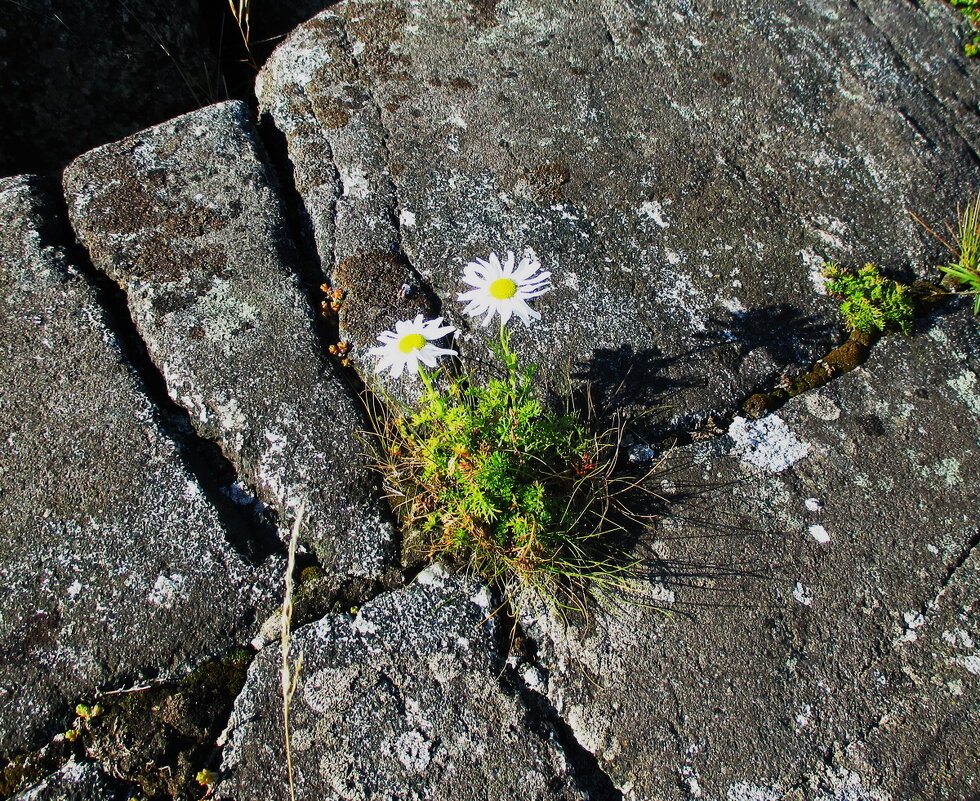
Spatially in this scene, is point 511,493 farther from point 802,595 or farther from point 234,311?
point 234,311

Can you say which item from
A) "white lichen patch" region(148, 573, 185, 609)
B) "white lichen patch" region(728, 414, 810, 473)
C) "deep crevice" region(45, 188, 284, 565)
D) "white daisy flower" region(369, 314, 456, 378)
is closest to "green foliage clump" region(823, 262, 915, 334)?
"white lichen patch" region(728, 414, 810, 473)

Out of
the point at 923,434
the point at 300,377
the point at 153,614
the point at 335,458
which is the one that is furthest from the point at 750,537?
the point at 153,614

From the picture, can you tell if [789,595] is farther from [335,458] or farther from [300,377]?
[300,377]

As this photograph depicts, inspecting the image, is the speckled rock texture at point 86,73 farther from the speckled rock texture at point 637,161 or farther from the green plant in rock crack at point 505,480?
the green plant in rock crack at point 505,480

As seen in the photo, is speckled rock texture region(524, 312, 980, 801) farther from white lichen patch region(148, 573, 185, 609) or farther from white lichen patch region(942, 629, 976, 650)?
white lichen patch region(148, 573, 185, 609)

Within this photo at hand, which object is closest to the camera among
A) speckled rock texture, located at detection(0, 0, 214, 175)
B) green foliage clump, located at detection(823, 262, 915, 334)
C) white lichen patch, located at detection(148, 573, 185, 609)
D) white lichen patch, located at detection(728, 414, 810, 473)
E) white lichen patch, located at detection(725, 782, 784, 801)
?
white lichen patch, located at detection(725, 782, 784, 801)

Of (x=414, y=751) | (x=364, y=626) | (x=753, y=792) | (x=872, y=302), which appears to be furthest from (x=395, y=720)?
(x=872, y=302)

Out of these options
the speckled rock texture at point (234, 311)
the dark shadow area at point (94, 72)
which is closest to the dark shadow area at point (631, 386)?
the speckled rock texture at point (234, 311)
